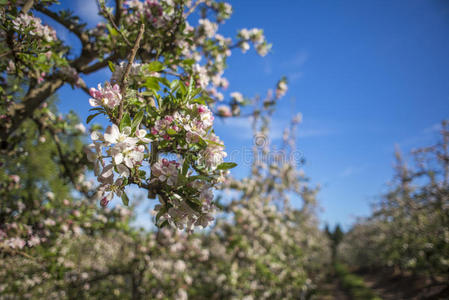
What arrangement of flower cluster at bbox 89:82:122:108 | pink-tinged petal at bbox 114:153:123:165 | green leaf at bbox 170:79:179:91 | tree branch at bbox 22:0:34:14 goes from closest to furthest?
pink-tinged petal at bbox 114:153:123:165
flower cluster at bbox 89:82:122:108
green leaf at bbox 170:79:179:91
tree branch at bbox 22:0:34:14

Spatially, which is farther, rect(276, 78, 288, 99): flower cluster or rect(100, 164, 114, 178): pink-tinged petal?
rect(276, 78, 288, 99): flower cluster

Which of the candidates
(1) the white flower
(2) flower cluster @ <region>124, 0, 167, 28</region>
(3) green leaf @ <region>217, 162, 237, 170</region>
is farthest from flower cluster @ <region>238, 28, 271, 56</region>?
(3) green leaf @ <region>217, 162, 237, 170</region>

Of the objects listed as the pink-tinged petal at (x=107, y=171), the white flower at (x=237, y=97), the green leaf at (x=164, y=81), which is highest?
the white flower at (x=237, y=97)

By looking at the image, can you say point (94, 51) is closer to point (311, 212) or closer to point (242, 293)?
point (242, 293)

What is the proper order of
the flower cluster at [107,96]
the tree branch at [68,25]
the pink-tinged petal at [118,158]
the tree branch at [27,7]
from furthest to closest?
the tree branch at [68,25] < the tree branch at [27,7] < the flower cluster at [107,96] < the pink-tinged petal at [118,158]

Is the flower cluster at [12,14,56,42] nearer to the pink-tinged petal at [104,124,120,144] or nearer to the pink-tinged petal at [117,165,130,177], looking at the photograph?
the pink-tinged petal at [104,124,120,144]

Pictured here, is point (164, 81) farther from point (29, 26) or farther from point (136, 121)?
point (29, 26)

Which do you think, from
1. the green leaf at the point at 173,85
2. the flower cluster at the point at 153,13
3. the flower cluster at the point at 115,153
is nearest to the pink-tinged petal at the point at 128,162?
the flower cluster at the point at 115,153

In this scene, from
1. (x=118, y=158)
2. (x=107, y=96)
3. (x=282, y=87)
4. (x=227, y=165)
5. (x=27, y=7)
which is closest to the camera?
(x=118, y=158)

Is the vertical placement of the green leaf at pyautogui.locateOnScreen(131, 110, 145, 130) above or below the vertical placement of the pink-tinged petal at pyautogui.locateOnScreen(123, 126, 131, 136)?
above

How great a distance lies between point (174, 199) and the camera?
1.06m

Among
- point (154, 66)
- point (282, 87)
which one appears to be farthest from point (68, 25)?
point (282, 87)

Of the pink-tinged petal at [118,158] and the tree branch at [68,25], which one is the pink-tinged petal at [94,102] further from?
the tree branch at [68,25]

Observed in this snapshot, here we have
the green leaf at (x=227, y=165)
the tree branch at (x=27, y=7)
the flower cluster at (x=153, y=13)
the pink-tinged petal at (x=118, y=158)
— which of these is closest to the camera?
the pink-tinged petal at (x=118, y=158)
